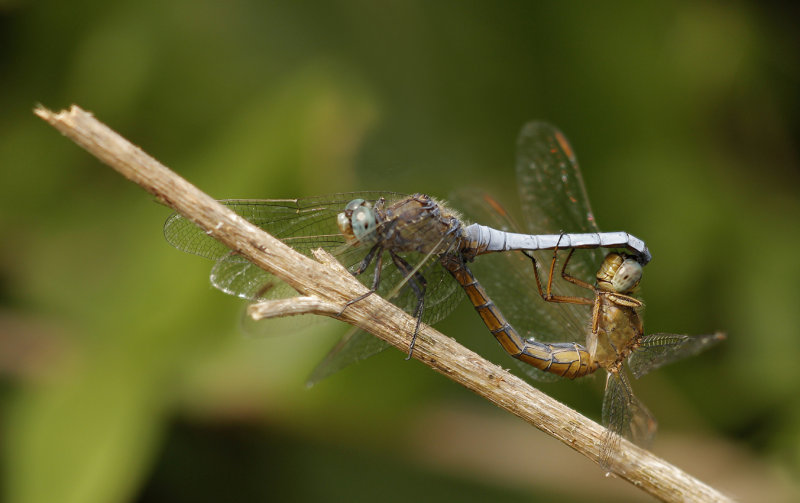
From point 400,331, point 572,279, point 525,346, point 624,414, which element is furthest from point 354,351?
point 624,414

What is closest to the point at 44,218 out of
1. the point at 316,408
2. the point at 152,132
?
the point at 152,132

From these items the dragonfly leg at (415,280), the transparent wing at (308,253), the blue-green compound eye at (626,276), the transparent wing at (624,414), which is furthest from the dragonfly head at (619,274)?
the dragonfly leg at (415,280)

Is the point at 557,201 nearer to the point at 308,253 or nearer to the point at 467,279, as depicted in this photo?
the point at 467,279

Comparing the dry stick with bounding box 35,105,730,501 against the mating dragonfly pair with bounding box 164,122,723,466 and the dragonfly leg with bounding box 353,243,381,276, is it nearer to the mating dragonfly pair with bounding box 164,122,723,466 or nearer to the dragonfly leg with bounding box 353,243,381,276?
the mating dragonfly pair with bounding box 164,122,723,466

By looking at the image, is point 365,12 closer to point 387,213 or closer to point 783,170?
point 387,213

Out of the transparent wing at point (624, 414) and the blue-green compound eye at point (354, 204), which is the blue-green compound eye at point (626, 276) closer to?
the transparent wing at point (624, 414)

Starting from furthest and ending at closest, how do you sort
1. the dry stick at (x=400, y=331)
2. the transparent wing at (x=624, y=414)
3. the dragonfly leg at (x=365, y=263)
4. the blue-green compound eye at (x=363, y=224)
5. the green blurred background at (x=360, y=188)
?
the green blurred background at (x=360, y=188) → the dragonfly leg at (x=365, y=263) → the blue-green compound eye at (x=363, y=224) → the transparent wing at (x=624, y=414) → the dry stick at (x=400, y=331)
